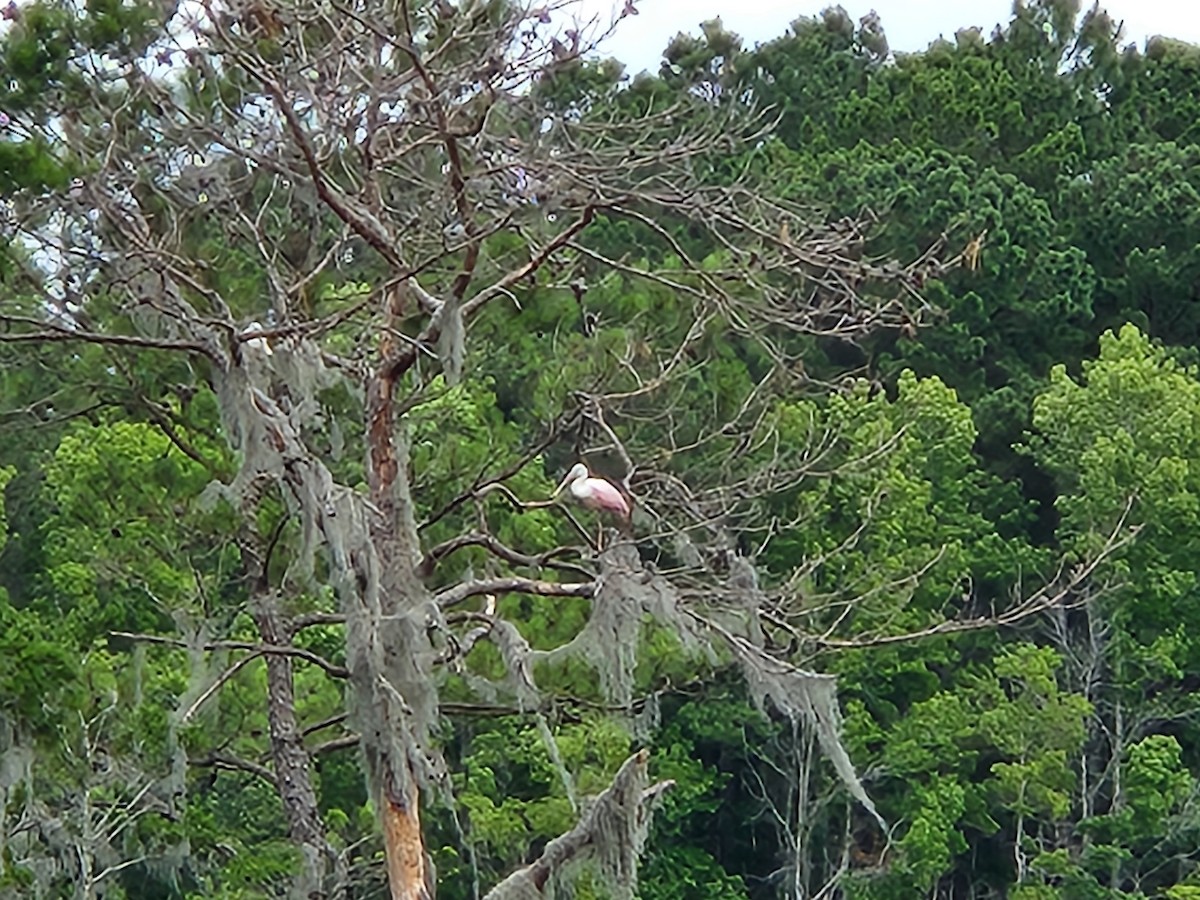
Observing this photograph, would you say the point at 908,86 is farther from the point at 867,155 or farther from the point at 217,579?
the point at 217,579

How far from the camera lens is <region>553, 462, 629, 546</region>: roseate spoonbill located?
22.8 ft

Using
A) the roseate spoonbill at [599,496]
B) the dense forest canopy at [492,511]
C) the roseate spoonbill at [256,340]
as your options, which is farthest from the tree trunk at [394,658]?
the roseate spoonbill at [599,496]

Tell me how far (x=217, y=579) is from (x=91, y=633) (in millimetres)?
1496

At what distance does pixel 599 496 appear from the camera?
697 centimetres

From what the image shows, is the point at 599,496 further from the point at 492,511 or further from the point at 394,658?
the point at 492,511

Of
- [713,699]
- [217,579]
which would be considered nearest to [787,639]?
[217,579]

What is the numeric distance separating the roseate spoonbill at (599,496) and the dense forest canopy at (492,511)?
2.1 inches

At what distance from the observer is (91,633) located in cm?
1109

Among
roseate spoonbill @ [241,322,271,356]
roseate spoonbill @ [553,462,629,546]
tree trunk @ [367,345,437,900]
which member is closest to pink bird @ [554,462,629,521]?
roseate spoonbill @ [553,462,629,546]

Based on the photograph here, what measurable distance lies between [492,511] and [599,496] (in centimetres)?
536

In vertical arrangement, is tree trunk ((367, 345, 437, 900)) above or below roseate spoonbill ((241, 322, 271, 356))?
below

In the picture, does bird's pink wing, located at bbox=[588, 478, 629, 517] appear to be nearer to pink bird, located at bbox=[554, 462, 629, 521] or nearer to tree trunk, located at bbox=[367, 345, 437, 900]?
pink bird, located at bbox=[554, 462, 629, 521]

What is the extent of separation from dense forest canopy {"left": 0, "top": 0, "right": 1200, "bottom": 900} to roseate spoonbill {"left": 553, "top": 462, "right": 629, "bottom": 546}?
0.18 ft

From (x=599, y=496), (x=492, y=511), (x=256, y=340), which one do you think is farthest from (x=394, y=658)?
(x=492, y=511)
